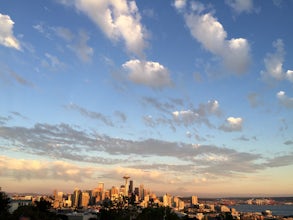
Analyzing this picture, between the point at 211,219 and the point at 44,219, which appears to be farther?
the point at 211,219

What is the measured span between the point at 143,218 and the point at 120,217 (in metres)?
6.75

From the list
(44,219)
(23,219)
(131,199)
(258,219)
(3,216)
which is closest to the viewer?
(23,219)

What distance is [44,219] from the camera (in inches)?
1870

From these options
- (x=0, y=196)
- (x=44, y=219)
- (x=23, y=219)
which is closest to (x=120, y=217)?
(x=0, y=196)

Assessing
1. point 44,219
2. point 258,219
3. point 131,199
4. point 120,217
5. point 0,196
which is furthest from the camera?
point 258,219

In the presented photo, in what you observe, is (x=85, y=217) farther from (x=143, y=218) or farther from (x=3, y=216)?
(x=3, y=216)

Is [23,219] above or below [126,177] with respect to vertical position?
below

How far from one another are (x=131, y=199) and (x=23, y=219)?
246ft

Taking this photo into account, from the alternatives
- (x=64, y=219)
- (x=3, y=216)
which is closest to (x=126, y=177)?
(x=64, y=219)

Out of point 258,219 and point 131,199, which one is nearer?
point 131,199

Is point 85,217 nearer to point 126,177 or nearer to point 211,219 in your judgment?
point 126,177

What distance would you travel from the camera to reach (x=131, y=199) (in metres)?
84.1

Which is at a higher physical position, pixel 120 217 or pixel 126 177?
pixel 126 177

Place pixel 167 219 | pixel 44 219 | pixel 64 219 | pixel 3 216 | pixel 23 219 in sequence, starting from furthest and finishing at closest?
pixel 64 219 → pixel 167 219 → pixel 44 219 → pixel 3 216 → pixel 23 219
